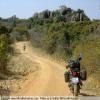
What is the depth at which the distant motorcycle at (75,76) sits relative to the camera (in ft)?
39.4

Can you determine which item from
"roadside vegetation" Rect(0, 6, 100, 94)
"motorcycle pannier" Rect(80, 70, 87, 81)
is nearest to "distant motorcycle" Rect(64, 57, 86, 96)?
"motorcycle pannier" Rect(80, 70, 87, 81)

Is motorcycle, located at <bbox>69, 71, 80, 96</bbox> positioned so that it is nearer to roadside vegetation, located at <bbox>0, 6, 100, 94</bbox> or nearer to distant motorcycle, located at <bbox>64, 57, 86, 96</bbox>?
distant motorcycle, located at <bbox>64, 57, 86, 96</bbox>

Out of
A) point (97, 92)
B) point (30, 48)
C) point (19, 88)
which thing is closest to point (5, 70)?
point (19, 88)

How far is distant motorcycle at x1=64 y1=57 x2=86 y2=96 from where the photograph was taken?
12016 millimetres

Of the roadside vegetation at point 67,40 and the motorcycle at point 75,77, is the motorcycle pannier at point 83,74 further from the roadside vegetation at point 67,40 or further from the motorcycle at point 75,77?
the roadside vegetation at point 67,40

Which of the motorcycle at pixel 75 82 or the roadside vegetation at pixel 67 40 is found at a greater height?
the roadside vegetation at pixel 67 40

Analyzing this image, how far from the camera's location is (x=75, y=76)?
1220cm

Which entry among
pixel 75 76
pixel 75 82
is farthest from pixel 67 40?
pixel 75 82

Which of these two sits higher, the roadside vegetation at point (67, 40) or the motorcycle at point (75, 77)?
the roadside vegetation at point (67, 40)

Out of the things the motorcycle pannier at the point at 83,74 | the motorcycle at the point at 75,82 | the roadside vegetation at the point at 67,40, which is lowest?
the motorcycle at the point at 75,82

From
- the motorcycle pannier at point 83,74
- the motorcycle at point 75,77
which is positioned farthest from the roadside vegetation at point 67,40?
the motorcycle pannier at point 83,74

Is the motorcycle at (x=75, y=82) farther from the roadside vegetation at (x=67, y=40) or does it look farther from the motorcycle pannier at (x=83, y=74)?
the roadside vegetation at (x=67, y=40)

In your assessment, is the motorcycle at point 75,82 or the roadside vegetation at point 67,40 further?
the roadside vegetation at point 67,40

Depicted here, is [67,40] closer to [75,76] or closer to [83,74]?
[75,76]
